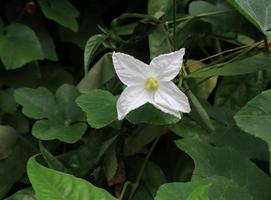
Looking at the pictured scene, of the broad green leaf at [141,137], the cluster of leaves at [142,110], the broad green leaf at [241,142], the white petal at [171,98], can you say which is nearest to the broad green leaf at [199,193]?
the cluster of leaves at [142,110]

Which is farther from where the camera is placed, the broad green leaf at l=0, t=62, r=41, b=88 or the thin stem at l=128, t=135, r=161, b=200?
the broad green leaf at l=0, t=62, r=41, b=88

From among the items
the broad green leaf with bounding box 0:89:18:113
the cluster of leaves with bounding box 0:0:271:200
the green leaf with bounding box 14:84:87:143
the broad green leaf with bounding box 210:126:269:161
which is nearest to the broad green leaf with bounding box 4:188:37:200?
the cluster of leaves with bounding box 0:0:271:200

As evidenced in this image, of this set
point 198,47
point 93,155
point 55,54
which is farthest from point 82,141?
point 198,47

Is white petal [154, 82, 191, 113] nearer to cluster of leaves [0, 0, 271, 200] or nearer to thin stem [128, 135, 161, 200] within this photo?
cluster of leaves [0, 0, 271, 200]

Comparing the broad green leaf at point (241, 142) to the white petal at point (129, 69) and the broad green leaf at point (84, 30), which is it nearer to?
the white petal at point (129, 69)

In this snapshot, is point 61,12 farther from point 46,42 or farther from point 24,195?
point 24,195

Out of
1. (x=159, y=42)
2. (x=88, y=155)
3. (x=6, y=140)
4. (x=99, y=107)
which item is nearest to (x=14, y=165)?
(x=6, y=140)

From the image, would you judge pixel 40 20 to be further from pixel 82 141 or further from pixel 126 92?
pixel 126 92
